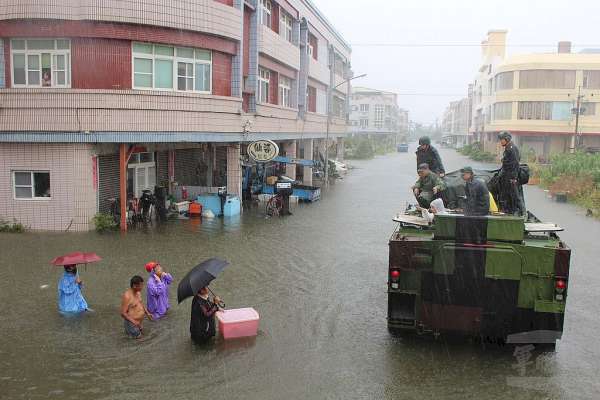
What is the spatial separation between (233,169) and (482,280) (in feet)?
51.5

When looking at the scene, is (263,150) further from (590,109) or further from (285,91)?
(590,109)

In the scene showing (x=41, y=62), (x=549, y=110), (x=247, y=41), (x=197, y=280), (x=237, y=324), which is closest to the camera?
(x=197, y=280)

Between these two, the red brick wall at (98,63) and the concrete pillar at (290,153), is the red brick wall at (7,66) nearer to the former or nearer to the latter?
the red brick wall at (98,63)

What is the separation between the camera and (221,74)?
67.1ft

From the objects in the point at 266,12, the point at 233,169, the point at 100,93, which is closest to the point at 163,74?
the point at 100,93

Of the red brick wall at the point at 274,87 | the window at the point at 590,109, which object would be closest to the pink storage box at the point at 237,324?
the red brick wall at the point at 274,87

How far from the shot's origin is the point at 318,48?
38.4 metres

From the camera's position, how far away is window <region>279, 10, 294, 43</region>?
28.7 m

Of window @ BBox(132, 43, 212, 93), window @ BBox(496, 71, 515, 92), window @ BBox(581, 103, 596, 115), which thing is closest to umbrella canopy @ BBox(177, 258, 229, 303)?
window @ BBox(132, 43, 212, 93)

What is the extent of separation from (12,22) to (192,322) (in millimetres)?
13060

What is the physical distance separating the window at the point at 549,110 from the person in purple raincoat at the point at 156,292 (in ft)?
188

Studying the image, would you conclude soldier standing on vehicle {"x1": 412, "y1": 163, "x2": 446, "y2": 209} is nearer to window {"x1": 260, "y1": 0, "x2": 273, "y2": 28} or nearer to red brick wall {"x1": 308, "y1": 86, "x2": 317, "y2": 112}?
window {"x1": 260, "y1": 0, "x2": 273, "y2": 28}

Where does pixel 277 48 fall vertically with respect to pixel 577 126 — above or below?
above

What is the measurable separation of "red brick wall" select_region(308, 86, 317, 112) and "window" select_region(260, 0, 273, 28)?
34.0 feet
